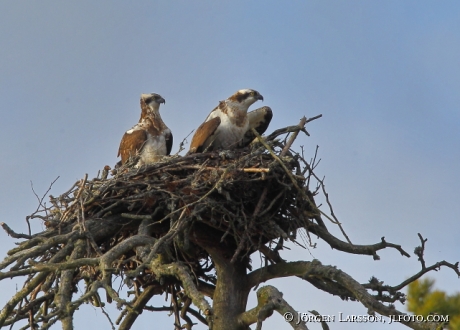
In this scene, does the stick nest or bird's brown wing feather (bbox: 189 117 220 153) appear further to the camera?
bird's brown wing feather (bbox: 189 117 220 153)

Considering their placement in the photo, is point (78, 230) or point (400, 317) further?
point (78, 230)

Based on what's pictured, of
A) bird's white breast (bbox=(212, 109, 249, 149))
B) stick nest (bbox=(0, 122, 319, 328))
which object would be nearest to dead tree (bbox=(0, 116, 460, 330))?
stick nest (bbox=(0, 122, 319, 328))

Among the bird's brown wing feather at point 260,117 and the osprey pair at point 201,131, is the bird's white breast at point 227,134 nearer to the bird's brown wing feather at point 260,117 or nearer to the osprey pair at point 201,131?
the osprey pair at point 201,131

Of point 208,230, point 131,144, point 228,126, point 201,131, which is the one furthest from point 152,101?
point 208,230

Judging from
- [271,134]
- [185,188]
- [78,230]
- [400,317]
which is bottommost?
[400,317]

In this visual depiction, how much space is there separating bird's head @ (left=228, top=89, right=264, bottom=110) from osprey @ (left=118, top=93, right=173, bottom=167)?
97cm

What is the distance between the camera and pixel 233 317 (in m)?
7.70

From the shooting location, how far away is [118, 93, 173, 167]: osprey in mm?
9867

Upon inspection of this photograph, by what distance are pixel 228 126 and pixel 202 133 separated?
35cm

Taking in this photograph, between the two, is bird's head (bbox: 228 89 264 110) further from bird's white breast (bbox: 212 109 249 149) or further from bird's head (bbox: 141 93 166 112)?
bird's head (bbox: 141 93 166 112)

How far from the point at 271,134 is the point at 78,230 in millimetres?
2761

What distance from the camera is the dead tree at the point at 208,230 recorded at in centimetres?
704

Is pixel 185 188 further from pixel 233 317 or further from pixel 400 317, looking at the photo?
pixel 400 317

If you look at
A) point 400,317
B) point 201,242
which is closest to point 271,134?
point 201,242
